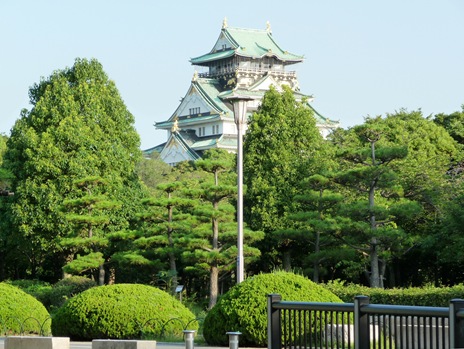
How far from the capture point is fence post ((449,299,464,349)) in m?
8.21

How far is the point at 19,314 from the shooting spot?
20766 mm

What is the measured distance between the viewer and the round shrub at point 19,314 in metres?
20.5

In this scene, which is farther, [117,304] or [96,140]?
[96,140]

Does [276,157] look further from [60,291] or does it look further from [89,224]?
[60,291]

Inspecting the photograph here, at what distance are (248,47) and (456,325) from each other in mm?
72912

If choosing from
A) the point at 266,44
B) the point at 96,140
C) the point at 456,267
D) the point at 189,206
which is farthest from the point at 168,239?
the point at 266,44

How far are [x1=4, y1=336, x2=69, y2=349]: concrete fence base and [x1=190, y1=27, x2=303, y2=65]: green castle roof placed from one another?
64.4 meters

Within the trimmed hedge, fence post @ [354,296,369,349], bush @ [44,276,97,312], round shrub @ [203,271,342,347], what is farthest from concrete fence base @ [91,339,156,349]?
bush @ [44,276,97,312]

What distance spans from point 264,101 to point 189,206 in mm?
6364

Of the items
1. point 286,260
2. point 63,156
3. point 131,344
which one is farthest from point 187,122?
point 131,344

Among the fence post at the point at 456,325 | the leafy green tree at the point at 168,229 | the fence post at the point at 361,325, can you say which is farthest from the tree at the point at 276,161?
the fence post at the point at 456,325

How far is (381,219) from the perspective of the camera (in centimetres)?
3119

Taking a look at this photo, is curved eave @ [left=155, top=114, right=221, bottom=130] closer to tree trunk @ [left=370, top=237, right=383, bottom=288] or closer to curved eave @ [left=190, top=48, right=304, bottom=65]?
curved eave @ [left=190, top=48, right=304, bottom=65]

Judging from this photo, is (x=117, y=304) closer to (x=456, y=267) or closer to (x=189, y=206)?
(x=189, y=206)
